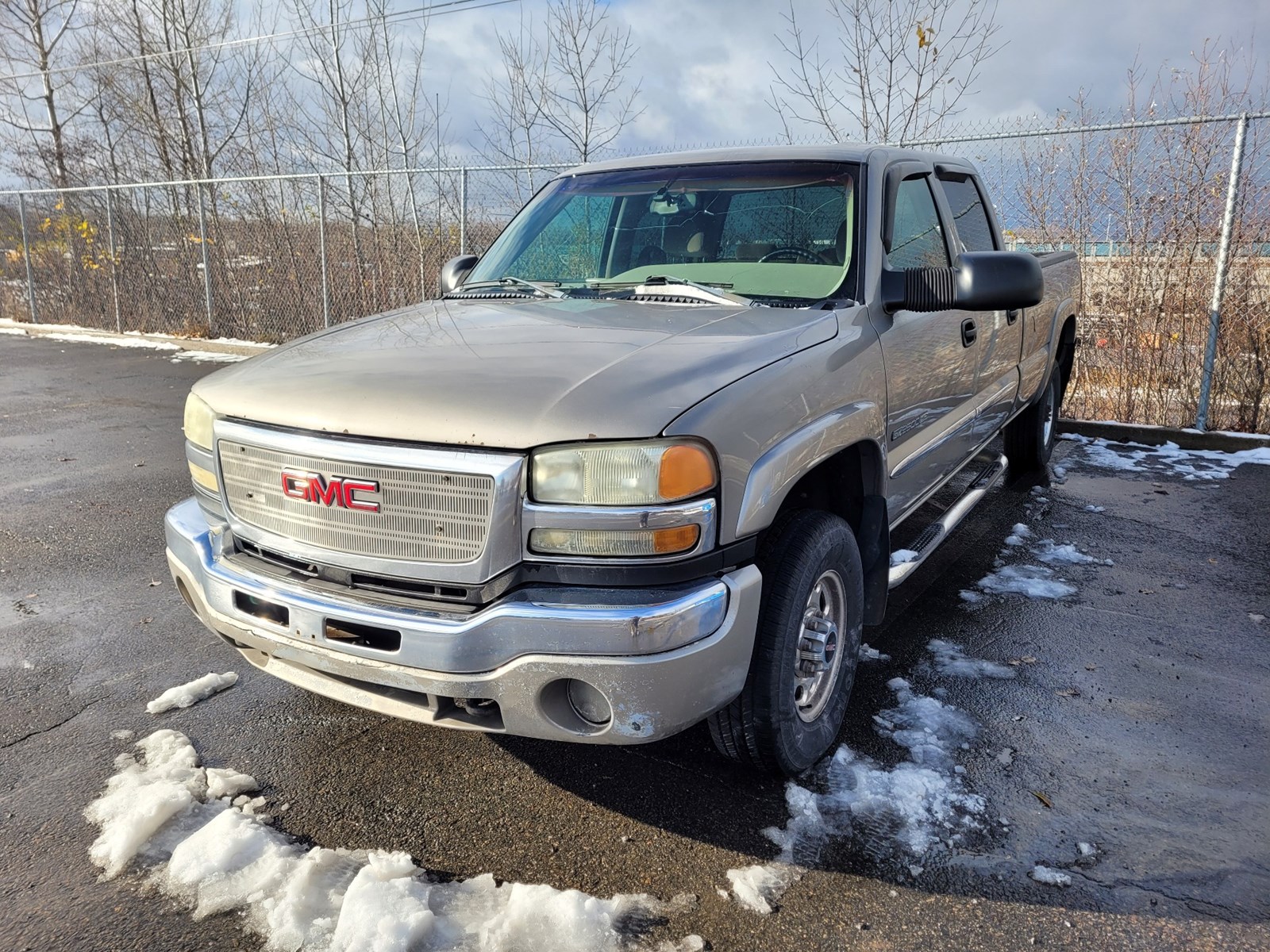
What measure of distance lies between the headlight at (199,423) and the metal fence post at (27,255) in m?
16.2

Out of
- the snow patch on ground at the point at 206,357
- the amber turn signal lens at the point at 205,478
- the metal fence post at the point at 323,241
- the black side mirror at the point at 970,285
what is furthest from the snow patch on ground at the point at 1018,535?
the snow patch on ground at the point at 206,357

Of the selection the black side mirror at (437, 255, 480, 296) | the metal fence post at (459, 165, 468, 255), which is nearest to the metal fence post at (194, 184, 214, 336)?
the metal fence post at (459, 165, 468, 255)

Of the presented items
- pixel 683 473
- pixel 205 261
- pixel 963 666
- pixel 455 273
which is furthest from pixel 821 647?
pixel 205 261

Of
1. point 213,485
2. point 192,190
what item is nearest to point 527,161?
point 192,190

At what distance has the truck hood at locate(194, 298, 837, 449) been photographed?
82.6 inches

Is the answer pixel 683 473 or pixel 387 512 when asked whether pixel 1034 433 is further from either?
pixel 387 512

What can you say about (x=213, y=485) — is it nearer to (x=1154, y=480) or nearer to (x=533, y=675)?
(x=533, y=675)

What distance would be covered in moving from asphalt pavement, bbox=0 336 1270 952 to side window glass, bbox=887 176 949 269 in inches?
59.4

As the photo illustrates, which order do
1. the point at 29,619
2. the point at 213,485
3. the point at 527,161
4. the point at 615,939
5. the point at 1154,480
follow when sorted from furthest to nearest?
1. the point at 527,161
2. the point at 1154,480
3. the point at 29,619
4. the point at 213,485
5. the point at 615,939

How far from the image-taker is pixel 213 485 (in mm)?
2627

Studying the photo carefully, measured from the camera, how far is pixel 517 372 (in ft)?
7.54

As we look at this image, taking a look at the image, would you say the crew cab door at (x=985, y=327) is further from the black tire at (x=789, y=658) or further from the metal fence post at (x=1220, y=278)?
the metal fence post at (x=1220, y=278)

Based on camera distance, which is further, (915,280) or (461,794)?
(915,280)

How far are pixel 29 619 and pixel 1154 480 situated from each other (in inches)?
263
